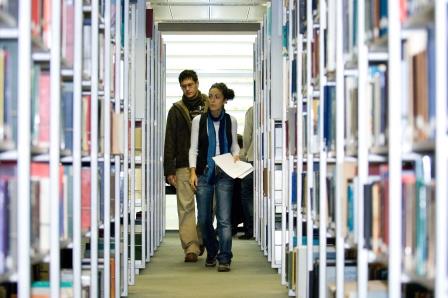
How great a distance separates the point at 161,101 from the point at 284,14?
2510mm

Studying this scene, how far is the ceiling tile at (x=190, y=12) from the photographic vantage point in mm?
9938

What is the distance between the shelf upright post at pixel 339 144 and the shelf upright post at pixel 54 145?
113 centimetres

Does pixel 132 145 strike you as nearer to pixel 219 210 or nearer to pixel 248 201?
pixel 219 210

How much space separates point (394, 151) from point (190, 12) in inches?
314

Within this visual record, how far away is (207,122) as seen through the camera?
5961mm

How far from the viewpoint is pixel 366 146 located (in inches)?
113

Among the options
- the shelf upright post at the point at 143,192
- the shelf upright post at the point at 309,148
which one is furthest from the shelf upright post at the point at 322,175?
the shelf upright post at the point at 143,192

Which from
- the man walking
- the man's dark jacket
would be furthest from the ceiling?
the man's dark jacket

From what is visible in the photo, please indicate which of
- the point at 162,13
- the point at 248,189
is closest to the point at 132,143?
the point at 248,189

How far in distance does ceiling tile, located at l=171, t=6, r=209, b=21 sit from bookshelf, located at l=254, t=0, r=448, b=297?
4761 mm

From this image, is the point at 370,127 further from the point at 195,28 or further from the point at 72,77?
the point at 195,28

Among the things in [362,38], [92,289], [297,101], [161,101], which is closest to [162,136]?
[161,101]

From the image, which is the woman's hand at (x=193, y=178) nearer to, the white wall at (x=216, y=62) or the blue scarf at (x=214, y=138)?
the blue scarf at (x=214, y=138)

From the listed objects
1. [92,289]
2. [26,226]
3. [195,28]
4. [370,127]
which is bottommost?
[92,289]
